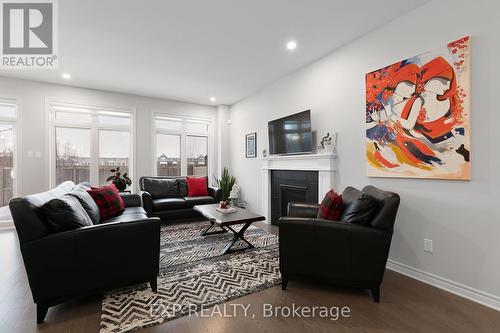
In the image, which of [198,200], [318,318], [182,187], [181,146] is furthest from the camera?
[181,146]

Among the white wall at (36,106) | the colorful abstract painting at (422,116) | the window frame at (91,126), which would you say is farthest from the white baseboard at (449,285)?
the white wall at (36,106)

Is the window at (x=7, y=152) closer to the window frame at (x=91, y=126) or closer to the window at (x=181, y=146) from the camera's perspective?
the window frame at (x=91, y=126)

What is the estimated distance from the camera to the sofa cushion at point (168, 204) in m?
4.27

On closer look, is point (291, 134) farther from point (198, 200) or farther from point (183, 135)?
point (183, 135)

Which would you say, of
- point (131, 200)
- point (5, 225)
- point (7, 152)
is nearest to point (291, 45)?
point (131, 200)

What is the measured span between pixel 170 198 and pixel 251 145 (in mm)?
2086

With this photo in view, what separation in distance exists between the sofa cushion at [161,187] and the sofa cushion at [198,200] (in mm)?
383

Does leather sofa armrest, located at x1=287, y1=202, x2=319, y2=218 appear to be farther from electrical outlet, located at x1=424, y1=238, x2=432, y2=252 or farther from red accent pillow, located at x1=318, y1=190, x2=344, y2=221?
electrical outlet, located at x1=424, y1=238, x2=432, y2=252

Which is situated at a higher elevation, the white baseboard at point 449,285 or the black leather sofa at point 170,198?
the black leather sofa at point 170,198

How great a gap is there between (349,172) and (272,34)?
80.1 inches

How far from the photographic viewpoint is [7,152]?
4414 millimetres

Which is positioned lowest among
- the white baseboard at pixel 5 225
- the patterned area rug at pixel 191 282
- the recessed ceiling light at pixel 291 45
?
the patterned area rug at pixel 191 282

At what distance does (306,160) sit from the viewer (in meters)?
3.68

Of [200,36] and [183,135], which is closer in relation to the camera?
[200,36]
